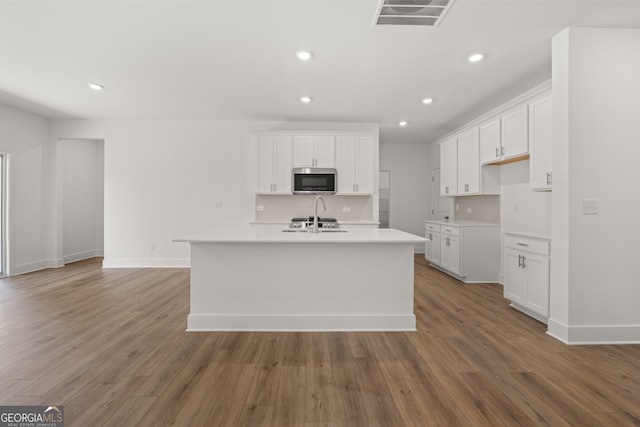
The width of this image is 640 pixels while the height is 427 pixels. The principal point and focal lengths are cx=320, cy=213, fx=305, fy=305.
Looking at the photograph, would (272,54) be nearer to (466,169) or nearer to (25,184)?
(466,169)

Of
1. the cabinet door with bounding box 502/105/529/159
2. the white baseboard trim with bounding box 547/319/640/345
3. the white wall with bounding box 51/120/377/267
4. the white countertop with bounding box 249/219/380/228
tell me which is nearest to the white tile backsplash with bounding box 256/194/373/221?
the white countertop with bounding box 249/219/380/228

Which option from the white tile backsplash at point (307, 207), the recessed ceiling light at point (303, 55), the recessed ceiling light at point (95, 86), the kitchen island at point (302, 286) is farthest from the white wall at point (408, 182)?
the recessed ceiling light at point (95, 86)

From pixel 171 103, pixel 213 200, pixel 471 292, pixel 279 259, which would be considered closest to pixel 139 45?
pixel 171 103

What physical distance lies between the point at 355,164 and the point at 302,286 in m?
3.10

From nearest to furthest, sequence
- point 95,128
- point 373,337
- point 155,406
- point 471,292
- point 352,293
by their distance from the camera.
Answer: point 155,406 < point 373,337 < point 352,293 < point 471,292 < point 95,128

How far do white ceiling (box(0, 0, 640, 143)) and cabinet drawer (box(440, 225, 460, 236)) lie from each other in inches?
74.5

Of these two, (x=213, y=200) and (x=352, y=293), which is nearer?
(x=352, y=293)

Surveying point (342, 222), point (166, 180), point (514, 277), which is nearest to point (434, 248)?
point (342, 222)

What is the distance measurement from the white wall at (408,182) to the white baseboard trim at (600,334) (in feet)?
16.3

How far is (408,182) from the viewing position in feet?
24.6

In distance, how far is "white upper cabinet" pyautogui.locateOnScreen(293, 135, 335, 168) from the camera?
212 inches

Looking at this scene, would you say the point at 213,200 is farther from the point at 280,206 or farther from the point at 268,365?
the point at 268,365

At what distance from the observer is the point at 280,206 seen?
18.8ft

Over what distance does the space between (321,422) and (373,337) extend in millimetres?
1189
